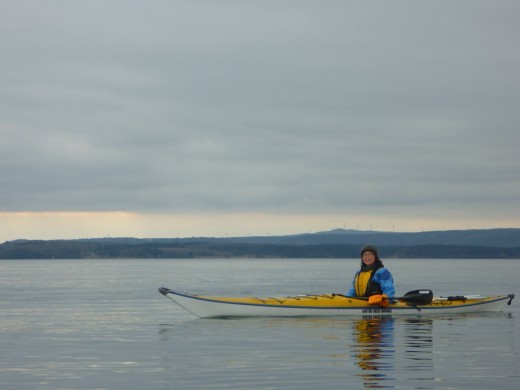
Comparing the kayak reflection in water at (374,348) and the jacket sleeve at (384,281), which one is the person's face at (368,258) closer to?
the jacket sleeve at (384,281)

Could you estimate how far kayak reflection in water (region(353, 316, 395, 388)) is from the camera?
1838 centimetres

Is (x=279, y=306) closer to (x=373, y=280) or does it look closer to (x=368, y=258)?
(x=373, y=280)

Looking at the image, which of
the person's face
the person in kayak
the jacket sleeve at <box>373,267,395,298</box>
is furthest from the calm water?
the person's face

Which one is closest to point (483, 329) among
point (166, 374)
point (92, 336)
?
point (92, 336)

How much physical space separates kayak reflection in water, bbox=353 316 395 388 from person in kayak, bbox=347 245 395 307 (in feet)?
2.77

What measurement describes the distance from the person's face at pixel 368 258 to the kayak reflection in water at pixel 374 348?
2.08 m

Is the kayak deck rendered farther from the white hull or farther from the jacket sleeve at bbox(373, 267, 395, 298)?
the jacket sleeve at bbox(373, 267, 395, 298)

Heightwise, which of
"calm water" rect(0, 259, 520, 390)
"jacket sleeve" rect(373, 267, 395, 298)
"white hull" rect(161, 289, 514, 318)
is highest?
"jacket sleeve" rect(373, 267, 395, 298)

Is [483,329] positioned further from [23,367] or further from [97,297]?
[97,297]

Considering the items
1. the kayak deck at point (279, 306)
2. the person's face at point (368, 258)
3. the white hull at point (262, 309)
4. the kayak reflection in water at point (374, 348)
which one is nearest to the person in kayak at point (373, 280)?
the person's face at point (368, 258)

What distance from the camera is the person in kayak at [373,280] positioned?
105ft

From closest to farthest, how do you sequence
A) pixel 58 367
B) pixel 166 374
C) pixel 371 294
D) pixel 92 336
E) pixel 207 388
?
1. pixel 207 388
2. pixel 166 374
3. pixel 58 367
4. pixel 92 336
5. pixel 371 294

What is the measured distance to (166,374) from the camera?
18734 millimetres

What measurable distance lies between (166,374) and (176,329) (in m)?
11.4
